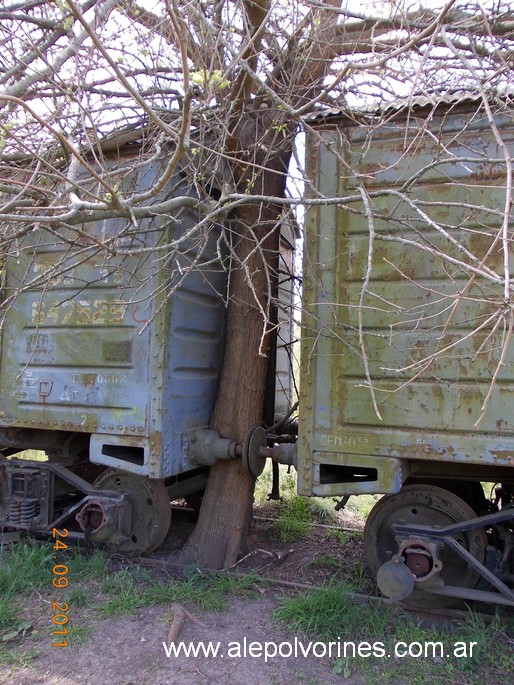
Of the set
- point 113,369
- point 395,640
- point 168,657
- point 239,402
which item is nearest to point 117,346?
point 113,369

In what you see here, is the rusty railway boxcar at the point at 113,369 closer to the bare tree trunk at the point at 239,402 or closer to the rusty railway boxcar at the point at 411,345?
the bare tree trunk at the point at 239,402

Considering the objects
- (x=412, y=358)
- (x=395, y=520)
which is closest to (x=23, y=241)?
(x=412, y=358)

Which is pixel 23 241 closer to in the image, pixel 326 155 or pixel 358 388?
pixel 326 155

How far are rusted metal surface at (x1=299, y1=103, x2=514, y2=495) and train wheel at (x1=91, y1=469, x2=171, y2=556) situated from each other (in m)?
1.45

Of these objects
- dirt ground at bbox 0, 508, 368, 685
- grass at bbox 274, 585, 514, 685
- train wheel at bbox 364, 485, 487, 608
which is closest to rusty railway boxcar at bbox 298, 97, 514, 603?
train wheel at bbox 364, 485, 487, 608

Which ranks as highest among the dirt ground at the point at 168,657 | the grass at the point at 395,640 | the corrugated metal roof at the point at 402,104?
the corrugated metal roof at the point at 402,104

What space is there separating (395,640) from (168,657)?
55.7 inches

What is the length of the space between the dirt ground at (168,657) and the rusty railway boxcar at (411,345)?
30.8 inches

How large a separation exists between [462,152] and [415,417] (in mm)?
1768

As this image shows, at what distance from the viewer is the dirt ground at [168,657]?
2955 mm

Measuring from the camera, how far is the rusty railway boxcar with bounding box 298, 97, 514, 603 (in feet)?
10.6
